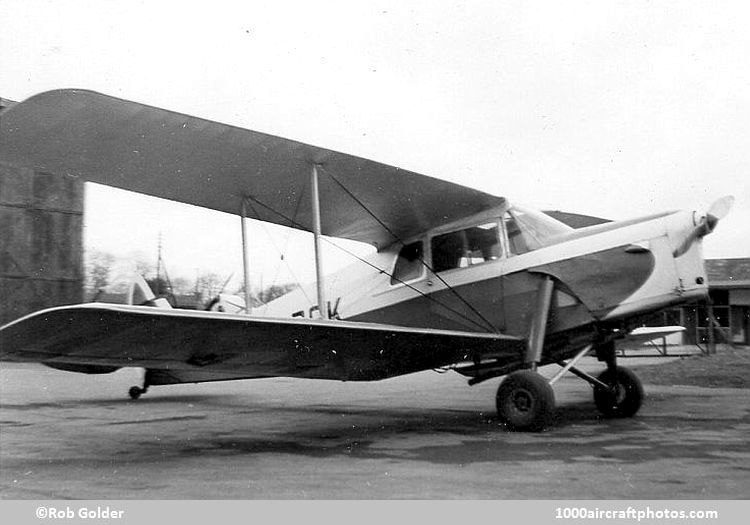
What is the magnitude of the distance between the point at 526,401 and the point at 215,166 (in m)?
3.76

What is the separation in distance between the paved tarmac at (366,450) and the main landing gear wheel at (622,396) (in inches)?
7.2

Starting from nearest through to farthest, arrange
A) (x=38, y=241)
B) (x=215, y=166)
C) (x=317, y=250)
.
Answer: (x=317, y=250) < (x=215, y=166) < (x=38, y=241)

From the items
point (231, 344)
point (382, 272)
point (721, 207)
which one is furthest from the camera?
point (382, 272)

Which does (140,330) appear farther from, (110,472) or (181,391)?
(181,391)

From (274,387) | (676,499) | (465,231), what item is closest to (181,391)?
(274,387)

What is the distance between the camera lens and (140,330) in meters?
4.96

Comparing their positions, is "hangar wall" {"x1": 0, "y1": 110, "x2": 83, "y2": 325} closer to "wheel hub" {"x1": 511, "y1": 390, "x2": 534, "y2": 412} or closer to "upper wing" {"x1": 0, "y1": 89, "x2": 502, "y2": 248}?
"upper wing" {"x1": 0, "y1": 89, "x2": 502, "y2": 248}

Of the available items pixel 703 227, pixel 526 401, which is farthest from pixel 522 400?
pixel 703 227

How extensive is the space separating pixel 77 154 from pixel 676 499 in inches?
214

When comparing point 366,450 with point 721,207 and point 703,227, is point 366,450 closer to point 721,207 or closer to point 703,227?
point 703,227

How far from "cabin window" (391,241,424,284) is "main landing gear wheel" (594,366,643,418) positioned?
8.00 ft

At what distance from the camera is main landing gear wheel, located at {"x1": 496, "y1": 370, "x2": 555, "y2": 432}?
20.7 feet

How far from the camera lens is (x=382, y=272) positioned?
27.6 feet

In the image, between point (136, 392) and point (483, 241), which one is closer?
point (483, 241)
